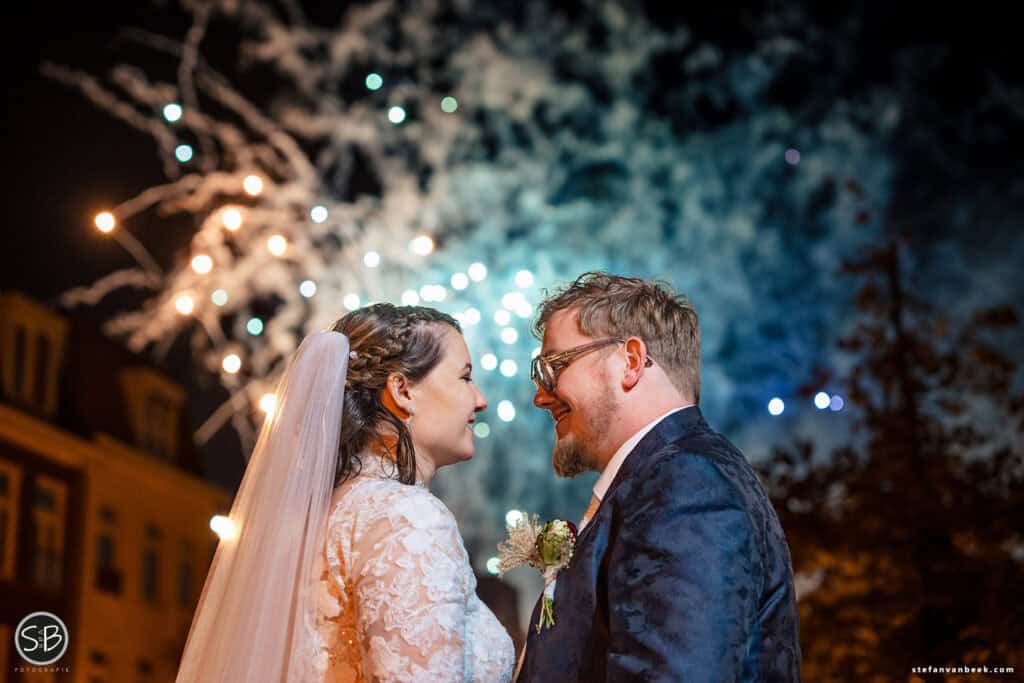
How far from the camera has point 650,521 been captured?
103 inches

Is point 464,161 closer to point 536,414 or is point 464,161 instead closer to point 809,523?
point 536,414

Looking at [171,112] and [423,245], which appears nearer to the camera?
[423,245]

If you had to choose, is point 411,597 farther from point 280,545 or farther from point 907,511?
point 907,511

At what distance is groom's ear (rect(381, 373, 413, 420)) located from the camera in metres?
3.52

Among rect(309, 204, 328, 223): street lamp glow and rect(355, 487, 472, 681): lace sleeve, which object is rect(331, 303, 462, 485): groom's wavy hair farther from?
rect(309, 204, 328, 223): street lamp glow

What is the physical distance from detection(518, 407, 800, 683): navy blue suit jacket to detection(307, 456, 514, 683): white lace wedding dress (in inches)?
9.4

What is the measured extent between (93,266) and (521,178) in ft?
12.8

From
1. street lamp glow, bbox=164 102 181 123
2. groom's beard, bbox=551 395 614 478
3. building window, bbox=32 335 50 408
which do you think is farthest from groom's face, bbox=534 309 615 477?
building window, bbox=32 335 50 408

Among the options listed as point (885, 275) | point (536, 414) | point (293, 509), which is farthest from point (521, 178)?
point (293, 509)

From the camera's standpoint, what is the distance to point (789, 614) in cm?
275

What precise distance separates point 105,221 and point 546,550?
23.6 ft

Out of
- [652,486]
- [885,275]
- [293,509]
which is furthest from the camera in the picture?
[885,275]

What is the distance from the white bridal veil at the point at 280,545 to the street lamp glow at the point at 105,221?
6147 millimetres

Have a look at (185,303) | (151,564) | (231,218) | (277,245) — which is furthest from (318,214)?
(151,564)
